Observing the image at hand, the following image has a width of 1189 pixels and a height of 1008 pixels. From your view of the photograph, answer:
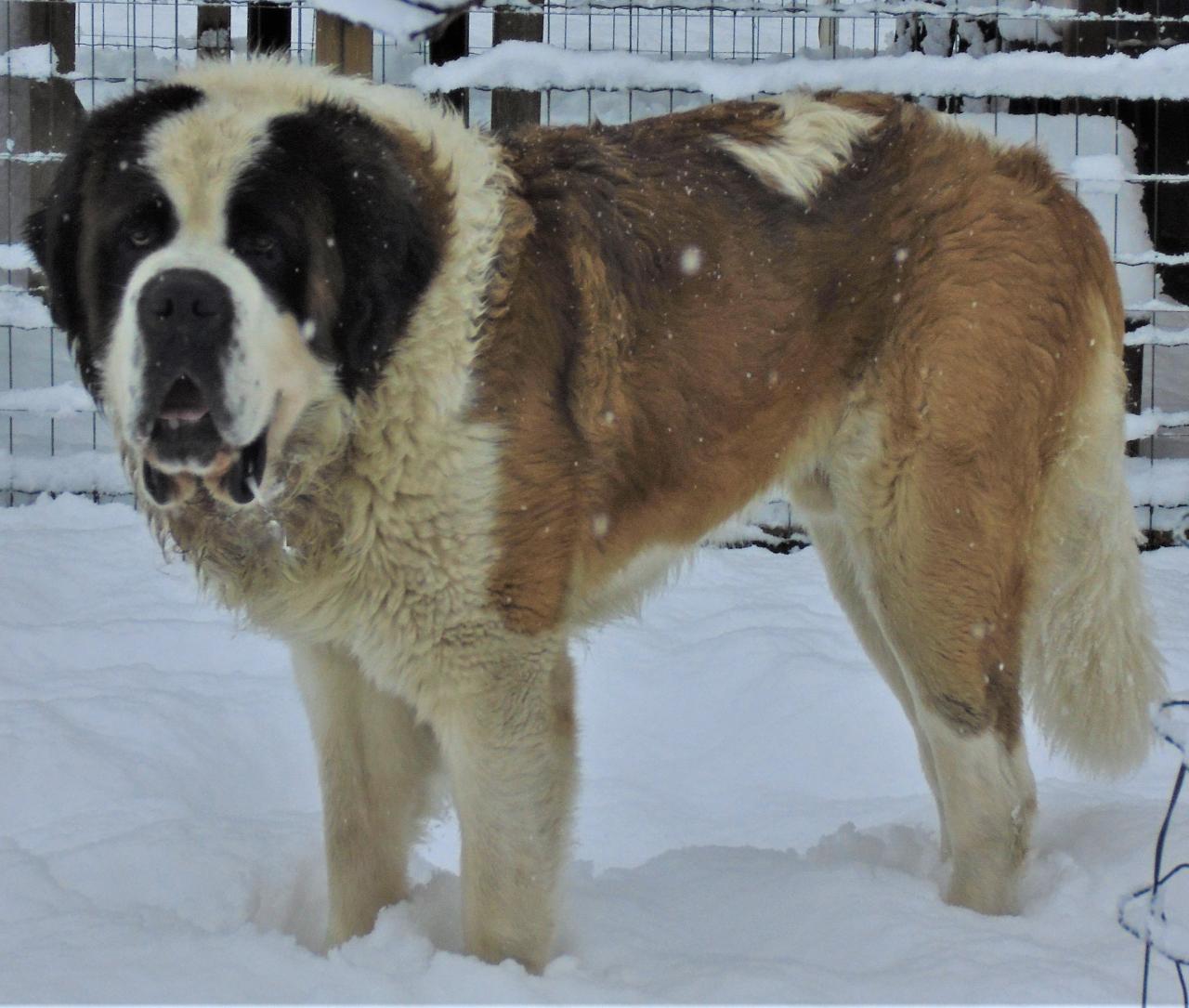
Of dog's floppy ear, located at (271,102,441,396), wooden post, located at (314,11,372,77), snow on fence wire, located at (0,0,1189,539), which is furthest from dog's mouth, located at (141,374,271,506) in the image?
wooden post, located at (314,11,372,77)

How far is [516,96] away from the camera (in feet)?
17.3

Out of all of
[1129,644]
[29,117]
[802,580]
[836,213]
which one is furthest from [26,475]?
[1129,644]

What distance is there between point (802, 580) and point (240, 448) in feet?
10.2

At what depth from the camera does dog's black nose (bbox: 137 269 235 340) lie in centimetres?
195

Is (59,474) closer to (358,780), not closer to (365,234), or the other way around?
(358,780)

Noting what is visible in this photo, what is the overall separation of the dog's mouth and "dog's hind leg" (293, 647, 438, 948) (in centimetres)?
44

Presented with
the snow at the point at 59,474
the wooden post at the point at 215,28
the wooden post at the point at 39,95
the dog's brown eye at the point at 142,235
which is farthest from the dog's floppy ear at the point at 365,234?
the wooden post at the point at 215,28

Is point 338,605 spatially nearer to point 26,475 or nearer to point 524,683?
point 524,683

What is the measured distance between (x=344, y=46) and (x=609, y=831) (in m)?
3.11

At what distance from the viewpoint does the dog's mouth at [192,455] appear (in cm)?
203

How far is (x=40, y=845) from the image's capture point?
266 cm

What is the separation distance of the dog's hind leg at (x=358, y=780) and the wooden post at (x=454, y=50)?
309 centimetres

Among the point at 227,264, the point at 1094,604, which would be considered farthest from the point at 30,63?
the point at 1094,604

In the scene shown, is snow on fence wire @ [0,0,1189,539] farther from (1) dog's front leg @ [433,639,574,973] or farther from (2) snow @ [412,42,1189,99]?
(1) dog's front leg @ [433,639,574,973]
